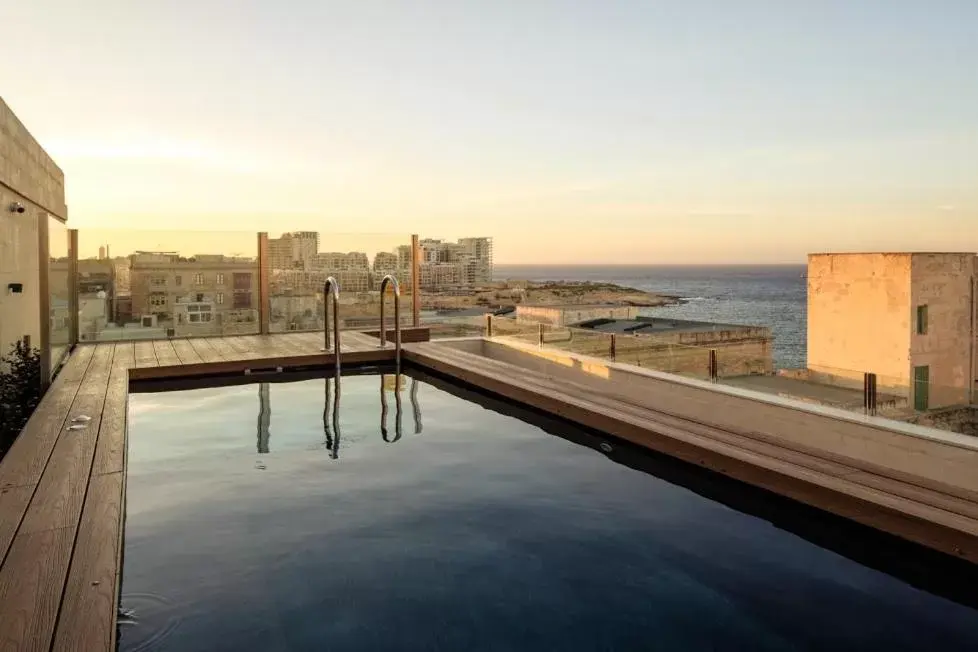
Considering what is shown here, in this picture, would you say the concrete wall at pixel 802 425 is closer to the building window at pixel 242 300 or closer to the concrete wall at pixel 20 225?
the concrete wall at pixel 20 225

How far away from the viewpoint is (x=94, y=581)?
2.08 metres

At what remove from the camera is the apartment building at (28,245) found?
439 cm

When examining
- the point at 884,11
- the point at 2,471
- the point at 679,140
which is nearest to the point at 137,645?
the point at 2,471

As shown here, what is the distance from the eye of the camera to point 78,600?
77.2 inches

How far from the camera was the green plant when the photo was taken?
13.1ft

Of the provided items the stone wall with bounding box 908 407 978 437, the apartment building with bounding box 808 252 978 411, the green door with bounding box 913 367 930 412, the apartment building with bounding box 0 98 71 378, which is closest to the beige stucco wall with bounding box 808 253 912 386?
the apartment building with bounding box 808 252 978 411

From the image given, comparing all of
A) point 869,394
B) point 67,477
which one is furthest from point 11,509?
point 869,394

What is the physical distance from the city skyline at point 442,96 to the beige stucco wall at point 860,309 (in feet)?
11.3

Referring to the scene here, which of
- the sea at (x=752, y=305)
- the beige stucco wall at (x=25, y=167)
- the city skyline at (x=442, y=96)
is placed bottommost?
the sea at (x=752, y=305)

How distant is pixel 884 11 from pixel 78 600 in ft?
44.3

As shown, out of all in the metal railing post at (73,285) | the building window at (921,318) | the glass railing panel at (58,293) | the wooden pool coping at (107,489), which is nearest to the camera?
the wooden pool coping at (107,489)

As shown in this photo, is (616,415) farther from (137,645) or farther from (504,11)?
(504,11)

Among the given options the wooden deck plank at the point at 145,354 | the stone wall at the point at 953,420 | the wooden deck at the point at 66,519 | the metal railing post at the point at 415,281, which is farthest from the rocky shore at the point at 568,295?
the stone wall at the point at 953,420

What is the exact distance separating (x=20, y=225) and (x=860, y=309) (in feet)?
71.2
